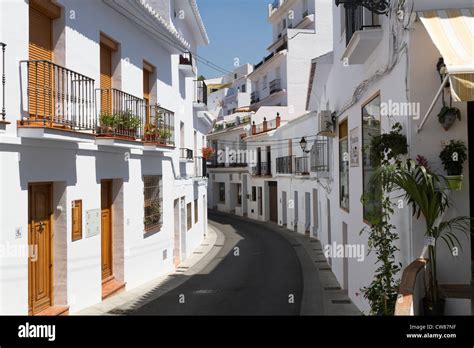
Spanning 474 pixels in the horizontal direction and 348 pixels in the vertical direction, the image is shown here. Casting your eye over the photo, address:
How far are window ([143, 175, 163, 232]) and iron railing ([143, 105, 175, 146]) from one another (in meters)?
→ 1.09

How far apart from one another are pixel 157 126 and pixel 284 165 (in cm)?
Result: 1708

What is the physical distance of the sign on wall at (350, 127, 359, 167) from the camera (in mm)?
10008

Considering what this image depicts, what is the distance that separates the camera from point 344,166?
39.7 feet

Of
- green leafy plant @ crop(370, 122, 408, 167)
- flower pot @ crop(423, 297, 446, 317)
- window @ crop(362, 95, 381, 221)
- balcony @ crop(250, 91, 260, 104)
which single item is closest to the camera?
flower pot @ crop(423, 297, 446, 317)

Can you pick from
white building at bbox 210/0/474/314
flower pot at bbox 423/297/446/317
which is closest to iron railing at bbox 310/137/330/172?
white building at bbox 210/0/474/314

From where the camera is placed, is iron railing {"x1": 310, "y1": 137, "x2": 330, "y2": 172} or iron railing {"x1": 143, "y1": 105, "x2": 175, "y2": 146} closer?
iron railing {"x1": 143, "y1": 105, "x2": 175, "y2": 146}

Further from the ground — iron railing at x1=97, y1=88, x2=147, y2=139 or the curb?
iron railing at x1=97, y1=88, x2=147, y2=139

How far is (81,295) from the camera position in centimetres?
932

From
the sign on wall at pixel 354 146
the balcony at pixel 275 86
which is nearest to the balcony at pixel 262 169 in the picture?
the balcony at pixel 275 86

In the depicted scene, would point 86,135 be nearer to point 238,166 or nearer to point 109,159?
point 109,159

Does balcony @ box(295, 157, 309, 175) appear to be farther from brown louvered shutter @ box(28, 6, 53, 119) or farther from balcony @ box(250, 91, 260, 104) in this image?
brown louvered shutter @ box(28, 6, 53, 119)

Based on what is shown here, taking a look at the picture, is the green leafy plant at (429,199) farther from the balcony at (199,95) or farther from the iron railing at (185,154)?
the balcony at (199,95)

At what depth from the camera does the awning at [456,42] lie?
4.86 m
